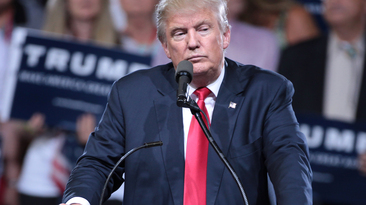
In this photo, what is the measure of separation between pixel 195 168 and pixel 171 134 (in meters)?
0.16

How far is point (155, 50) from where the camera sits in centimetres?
365

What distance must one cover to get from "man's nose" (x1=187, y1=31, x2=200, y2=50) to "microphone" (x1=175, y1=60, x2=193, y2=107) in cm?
24

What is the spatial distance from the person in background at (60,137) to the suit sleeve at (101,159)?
7.19 ft

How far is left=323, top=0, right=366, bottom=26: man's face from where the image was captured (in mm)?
3459

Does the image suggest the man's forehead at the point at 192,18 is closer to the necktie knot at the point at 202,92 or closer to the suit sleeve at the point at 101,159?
the necktie knot at the point at 202,92

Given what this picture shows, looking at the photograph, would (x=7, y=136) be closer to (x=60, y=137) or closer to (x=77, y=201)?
(x=60, y=137)

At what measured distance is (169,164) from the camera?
4.87 feet

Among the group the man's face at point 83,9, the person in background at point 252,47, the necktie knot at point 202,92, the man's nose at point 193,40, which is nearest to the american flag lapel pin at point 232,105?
the necktie knot at point 202,92

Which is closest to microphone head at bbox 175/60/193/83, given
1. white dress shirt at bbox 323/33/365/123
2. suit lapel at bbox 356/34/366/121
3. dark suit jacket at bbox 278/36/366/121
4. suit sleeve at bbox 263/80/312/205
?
suit sleeve at bbox 263/80/312/205

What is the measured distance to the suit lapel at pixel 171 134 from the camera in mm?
1456

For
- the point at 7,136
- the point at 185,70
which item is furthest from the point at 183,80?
the point at 7,136

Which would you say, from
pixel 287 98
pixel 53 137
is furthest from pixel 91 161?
pixel 53 137

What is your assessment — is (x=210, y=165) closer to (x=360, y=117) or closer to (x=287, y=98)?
(x=287, y=98)

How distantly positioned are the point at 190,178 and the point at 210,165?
8cm
